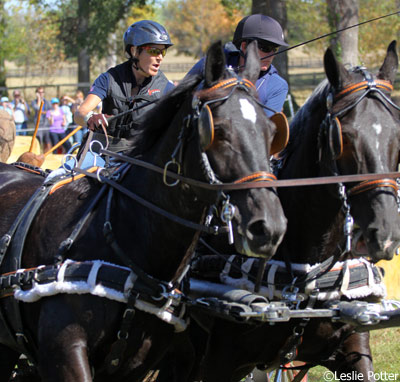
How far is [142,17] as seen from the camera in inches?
1468

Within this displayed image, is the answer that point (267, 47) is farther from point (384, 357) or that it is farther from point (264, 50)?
point (384, 357)

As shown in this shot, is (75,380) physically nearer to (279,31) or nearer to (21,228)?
(21,228)

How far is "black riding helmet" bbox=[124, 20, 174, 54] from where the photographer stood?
193 inches

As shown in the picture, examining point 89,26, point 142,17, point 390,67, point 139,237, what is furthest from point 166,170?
point 142,17

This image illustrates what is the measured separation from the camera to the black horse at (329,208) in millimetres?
3580

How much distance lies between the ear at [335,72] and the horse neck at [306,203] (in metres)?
0.23

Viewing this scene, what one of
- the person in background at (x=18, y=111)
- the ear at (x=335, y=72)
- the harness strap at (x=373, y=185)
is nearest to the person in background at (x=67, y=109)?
the person in background at (x=18, y=111)

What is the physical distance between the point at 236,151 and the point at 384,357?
4290mm

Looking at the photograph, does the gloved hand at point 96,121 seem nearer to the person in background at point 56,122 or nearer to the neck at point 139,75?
the neck at point 139,75

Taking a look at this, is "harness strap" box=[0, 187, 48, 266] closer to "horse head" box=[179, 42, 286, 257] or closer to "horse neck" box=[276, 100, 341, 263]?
"horse head" box=[179, 42, 286, 257]

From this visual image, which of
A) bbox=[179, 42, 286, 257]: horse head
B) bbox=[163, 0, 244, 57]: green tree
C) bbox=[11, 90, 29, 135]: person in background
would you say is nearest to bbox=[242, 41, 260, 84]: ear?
bbox=[179, 42, 286, 257]: horse head

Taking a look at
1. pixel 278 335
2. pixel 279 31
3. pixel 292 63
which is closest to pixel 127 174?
pixel 278 335

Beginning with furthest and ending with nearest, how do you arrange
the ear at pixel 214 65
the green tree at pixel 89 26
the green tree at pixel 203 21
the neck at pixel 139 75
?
the green tree at pixel 203 21 → the green tree at pixel 89 26 → the neck at pixel 139 75 → the ear at pixel 214 65

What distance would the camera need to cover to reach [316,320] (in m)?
4.19
